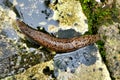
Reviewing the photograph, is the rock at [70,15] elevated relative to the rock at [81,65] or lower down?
elevated

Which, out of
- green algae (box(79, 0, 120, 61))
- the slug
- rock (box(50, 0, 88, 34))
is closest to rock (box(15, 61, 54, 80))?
the slug

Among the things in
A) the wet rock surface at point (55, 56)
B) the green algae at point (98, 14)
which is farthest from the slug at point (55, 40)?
the green algae at point (98, 14)

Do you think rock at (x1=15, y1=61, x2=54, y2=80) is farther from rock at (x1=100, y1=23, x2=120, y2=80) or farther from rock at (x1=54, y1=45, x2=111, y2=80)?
rock at (x1=100, y1=23, x2=120, y2=80)

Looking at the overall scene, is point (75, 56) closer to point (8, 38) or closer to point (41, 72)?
point (41, 72)

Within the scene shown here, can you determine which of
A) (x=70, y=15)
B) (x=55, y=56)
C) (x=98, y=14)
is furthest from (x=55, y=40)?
(x=98, y=14)

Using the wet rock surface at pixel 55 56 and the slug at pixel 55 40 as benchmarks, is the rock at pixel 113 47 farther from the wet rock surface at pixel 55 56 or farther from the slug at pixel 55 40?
the slug at pixel 55 40

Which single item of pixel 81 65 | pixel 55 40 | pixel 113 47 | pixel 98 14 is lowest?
pixel 81 65

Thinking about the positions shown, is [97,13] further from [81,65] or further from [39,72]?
[39,72]
